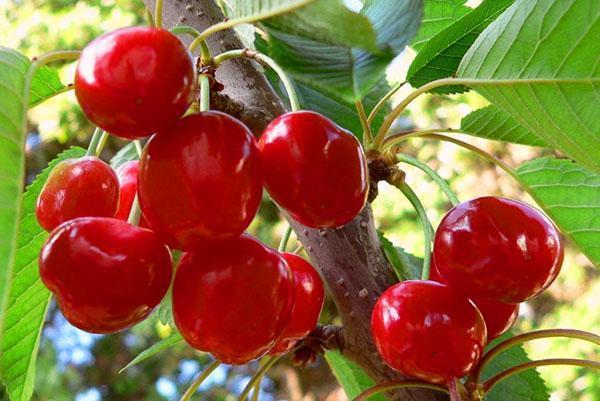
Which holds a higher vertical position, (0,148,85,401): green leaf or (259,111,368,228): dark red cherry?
(259,111,368,228): dark red cherry

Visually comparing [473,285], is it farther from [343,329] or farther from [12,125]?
[12,125]

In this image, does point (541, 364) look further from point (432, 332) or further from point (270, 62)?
point (270, 62)

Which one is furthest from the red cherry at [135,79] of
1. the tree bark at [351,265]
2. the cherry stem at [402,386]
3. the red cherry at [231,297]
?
the cherry stem at [402,386]

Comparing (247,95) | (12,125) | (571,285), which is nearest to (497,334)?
(247,95)

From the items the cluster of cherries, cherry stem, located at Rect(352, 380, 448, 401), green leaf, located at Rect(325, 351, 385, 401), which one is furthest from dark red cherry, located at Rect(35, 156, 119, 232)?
green leaf, located at Rect(325, 351, 385, 401)

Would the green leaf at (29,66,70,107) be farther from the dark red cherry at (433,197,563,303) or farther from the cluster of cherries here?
the dark red cherry at (433,197,563,303)

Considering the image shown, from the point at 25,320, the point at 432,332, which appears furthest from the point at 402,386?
the point at 25,320
